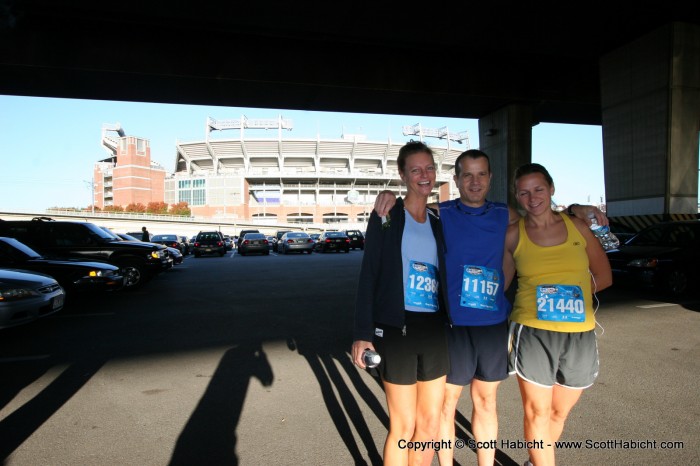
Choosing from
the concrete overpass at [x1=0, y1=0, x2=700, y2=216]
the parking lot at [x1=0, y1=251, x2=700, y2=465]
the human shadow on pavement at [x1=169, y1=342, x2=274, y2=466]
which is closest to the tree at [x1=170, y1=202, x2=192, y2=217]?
the concrete overpass at [x1=0, y1=0, x2=700, y2=216]

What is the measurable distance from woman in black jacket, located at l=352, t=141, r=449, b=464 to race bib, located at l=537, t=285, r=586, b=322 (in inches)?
21.7

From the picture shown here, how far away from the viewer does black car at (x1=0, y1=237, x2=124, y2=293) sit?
28.1 ft

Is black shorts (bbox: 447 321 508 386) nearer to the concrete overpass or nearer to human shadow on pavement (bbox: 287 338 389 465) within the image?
human shadow on pavement (bbox: 287 338 389 465)

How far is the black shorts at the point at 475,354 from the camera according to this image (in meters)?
2.46

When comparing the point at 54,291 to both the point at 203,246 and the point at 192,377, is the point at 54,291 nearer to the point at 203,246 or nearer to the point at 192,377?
the point at 192,377

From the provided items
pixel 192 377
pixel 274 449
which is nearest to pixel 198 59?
pixel 192 377

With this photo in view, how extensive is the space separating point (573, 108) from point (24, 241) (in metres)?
23.4

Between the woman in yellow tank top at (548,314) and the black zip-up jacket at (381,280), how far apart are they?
0.78m

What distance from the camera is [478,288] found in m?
2.50

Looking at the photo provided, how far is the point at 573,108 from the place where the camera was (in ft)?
73.5

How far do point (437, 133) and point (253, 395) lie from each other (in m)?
101

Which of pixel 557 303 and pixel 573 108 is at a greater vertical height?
pixel 573 108

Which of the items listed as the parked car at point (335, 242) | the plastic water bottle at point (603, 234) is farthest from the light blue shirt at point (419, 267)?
the parked car at point (335, 242)

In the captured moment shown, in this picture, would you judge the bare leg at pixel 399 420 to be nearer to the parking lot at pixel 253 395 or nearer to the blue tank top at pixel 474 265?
the blue tank top at pixel 474 265
